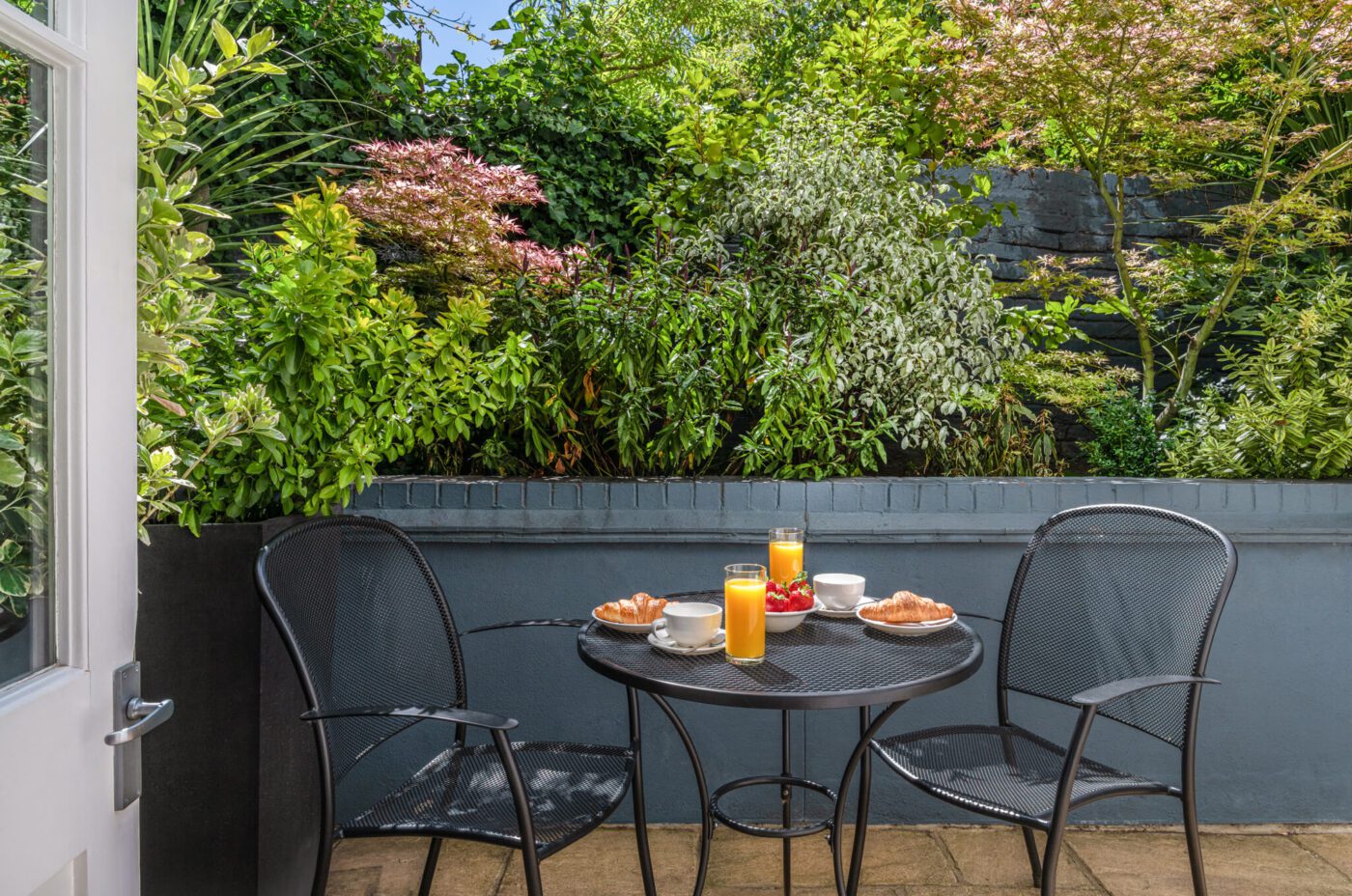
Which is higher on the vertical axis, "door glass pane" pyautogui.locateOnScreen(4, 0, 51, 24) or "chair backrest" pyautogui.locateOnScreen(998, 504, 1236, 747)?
"door glass pane" pyautogui.locateOnScreen(4, 0, 51, 24)

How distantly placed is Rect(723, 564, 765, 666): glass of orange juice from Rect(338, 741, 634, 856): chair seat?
1.19 ft

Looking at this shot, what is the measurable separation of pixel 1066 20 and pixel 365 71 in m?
2.76

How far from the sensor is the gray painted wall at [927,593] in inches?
99.9

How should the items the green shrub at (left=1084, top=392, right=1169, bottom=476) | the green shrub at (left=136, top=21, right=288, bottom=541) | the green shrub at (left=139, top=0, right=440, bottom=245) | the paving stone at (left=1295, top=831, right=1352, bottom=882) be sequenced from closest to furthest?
1. the green shrub at (left=136, top=21, right=288, bottom=541)
2. the paving stone at (left=1295, top=831, right=1352, bottom=882)
3. the green shrub at (left=1084, top=392, right=1169, bottom=476)
4. the green shrub at (left=139, top=0, right=440, bottom=245)

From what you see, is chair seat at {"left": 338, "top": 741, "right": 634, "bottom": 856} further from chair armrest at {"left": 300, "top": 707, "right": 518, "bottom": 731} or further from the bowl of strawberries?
the bowl of strawberries

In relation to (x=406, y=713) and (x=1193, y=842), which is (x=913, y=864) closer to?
(x=1193, y=842)

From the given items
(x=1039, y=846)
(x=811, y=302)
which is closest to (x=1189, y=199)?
(x=811, y=302)

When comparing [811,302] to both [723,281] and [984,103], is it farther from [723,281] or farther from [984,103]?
[984,103]

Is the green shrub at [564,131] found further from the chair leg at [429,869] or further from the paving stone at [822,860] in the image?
the chair leg at [429,869]

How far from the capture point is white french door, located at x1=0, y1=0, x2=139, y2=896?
2.88 feet

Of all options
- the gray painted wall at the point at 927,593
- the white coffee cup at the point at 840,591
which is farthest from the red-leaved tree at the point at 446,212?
the white coffee cup at the point at 840,591

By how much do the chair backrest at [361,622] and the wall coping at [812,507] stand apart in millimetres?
348

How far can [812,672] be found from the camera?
161 cm

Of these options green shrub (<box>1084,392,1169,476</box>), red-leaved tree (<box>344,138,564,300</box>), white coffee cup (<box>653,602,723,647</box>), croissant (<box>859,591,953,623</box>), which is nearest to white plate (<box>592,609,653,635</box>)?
white coffee cup (<box>653,602,723,647</box>)
